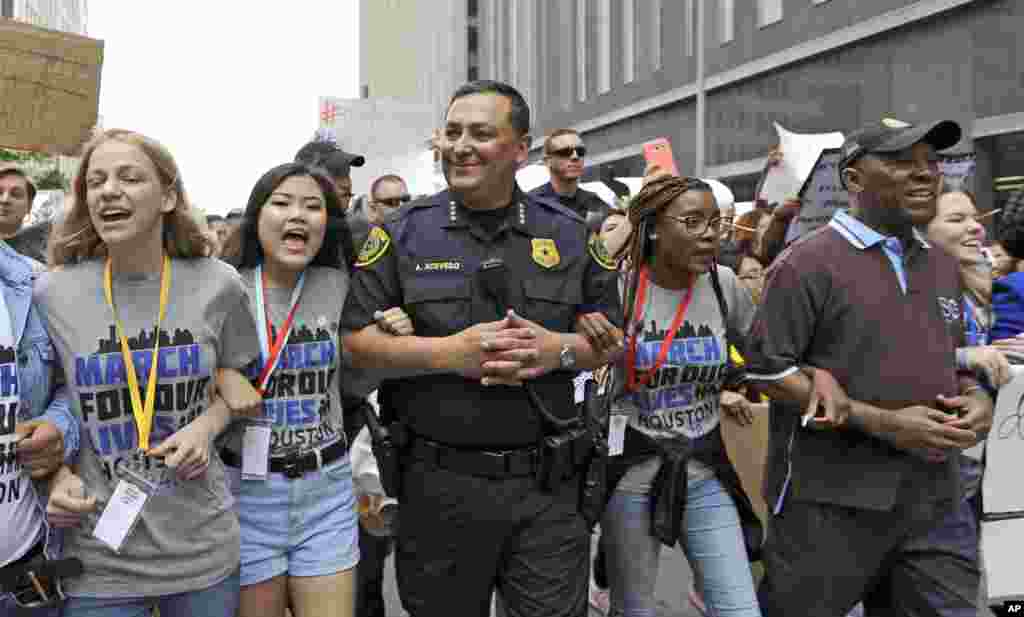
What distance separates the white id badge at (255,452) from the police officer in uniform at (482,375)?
421mm

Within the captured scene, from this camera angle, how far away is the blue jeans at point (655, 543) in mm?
3939

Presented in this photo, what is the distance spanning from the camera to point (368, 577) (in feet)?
15.7

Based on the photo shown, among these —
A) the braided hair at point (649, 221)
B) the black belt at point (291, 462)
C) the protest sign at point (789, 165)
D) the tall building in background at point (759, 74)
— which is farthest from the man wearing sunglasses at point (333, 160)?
the tall building in background at point (759, 74)

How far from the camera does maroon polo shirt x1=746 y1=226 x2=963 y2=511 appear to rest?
3.42 meters

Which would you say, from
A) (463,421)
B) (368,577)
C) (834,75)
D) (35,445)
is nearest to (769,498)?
(463,421)

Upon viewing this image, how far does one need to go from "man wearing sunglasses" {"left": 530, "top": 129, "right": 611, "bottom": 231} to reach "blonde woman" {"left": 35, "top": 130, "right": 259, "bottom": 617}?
3693mm

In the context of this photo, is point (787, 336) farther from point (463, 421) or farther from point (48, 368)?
point (48, 368)

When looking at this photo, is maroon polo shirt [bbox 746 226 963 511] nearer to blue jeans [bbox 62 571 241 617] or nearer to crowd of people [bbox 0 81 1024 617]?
crowd of people [bbox 0 81 1024 617]

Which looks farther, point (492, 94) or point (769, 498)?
point (769, 498)

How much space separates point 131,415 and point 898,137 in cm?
258

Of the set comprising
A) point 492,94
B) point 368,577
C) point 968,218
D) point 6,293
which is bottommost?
point 368,577

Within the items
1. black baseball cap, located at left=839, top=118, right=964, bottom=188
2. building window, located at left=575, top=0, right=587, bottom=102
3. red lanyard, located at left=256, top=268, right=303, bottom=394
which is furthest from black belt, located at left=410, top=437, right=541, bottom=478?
building window, located at left=575, top=0, right=587, bottom=102

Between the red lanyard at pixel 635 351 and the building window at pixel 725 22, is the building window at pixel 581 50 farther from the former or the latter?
the red lanyard at pixel 635 351

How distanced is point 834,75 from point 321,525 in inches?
751
